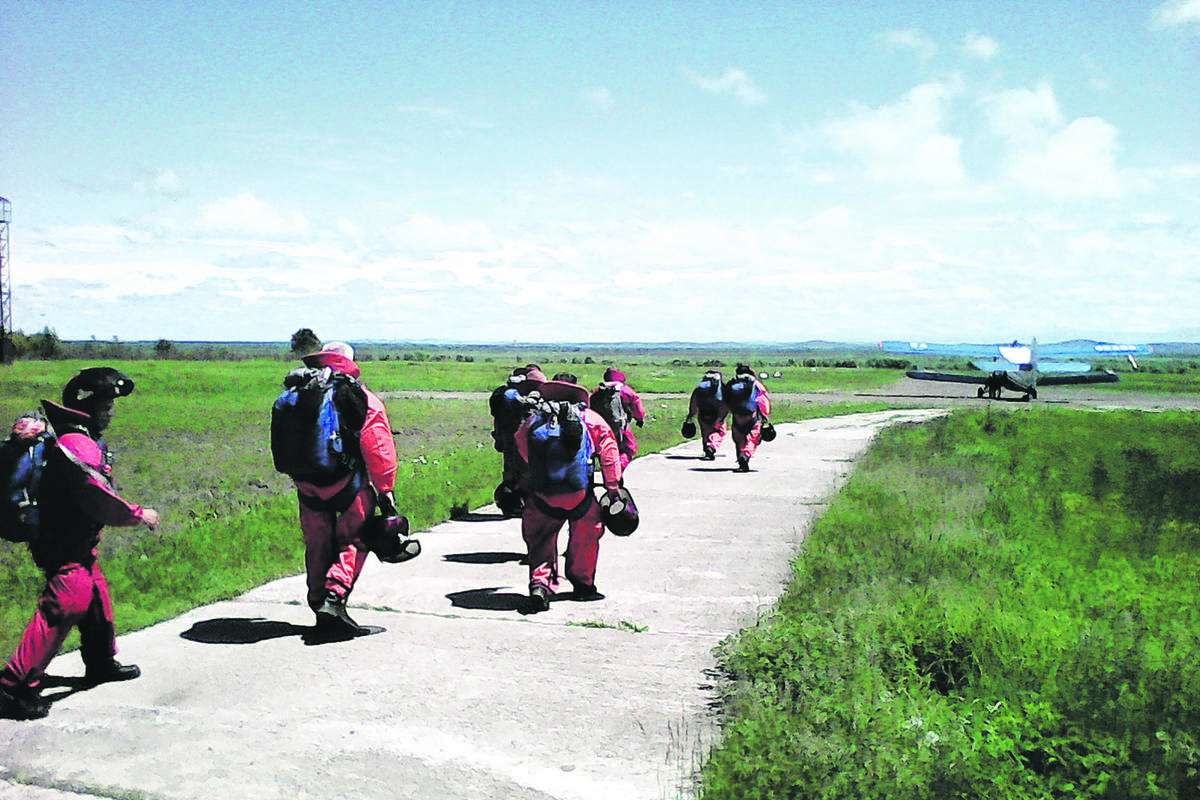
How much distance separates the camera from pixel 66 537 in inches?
205

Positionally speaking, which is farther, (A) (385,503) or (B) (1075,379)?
(B) (1075,379)

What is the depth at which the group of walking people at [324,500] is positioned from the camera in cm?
513

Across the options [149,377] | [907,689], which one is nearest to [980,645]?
Result: [907,689]

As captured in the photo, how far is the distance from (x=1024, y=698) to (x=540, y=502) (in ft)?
11.2

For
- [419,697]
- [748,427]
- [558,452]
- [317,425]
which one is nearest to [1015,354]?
[748,427]

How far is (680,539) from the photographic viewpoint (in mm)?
10312

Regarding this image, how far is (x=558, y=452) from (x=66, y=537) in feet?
10.3

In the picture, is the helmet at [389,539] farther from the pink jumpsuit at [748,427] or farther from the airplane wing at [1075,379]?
the airplane wing at [1075,379]

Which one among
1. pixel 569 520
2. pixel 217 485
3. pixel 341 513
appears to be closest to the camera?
pixel 341 513

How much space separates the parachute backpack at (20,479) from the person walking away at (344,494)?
150cm

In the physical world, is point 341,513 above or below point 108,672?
above

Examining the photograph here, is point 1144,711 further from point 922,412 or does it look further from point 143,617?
point 922,412

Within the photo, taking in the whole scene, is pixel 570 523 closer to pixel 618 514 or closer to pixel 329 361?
pixel 618 514

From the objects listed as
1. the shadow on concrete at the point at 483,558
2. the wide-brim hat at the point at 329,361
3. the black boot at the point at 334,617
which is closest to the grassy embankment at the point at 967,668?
the black boot at the point at 334,617
